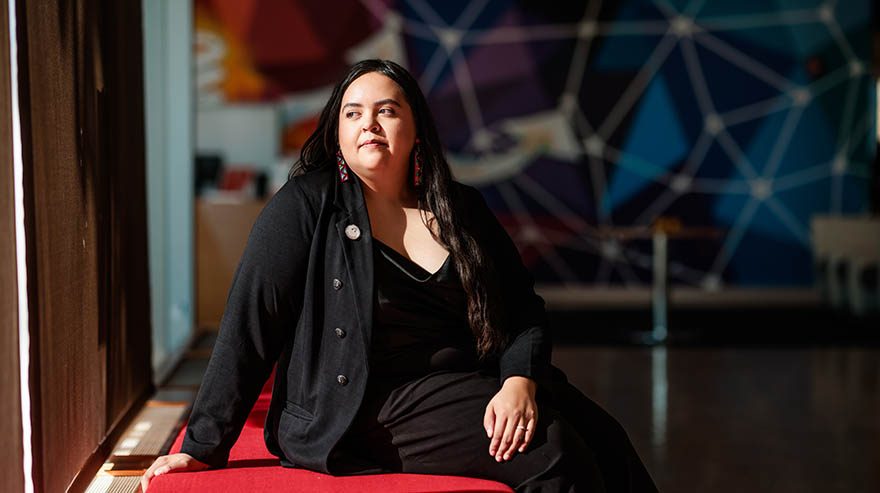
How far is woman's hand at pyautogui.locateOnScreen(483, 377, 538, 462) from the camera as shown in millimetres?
1740

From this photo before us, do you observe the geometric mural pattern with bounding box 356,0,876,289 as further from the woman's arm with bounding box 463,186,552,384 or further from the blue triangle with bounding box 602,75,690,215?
the woman's arm with bounding box 463,186,552,384

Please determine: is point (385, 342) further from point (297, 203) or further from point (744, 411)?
point (744, 411)

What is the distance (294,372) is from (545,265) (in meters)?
6.54

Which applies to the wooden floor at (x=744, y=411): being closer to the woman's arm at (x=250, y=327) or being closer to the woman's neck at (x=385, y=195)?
the woman's neck at (x=385, y=195)

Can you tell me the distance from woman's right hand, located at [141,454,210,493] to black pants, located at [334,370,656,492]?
28cm

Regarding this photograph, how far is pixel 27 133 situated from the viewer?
1993 mm

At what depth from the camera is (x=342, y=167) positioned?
1942mm

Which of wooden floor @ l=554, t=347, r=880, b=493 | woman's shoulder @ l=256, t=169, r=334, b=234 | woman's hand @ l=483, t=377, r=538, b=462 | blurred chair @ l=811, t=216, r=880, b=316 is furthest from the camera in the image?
blurred chair @ l=811, t=216, r=880, b=316

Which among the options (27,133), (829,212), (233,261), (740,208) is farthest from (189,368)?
(829,212)

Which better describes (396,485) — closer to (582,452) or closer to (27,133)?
(582,452)

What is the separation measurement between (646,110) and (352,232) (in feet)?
22.1

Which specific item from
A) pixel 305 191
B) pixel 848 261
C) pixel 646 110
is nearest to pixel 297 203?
pixel 305 191

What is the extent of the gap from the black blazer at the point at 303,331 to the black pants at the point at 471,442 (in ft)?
0.20

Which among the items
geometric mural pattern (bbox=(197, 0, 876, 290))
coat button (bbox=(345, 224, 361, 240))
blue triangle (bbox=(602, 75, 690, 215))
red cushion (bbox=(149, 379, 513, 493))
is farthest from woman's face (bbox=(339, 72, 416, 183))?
blue triangle (bbox=(602, 75, 690, 215))
